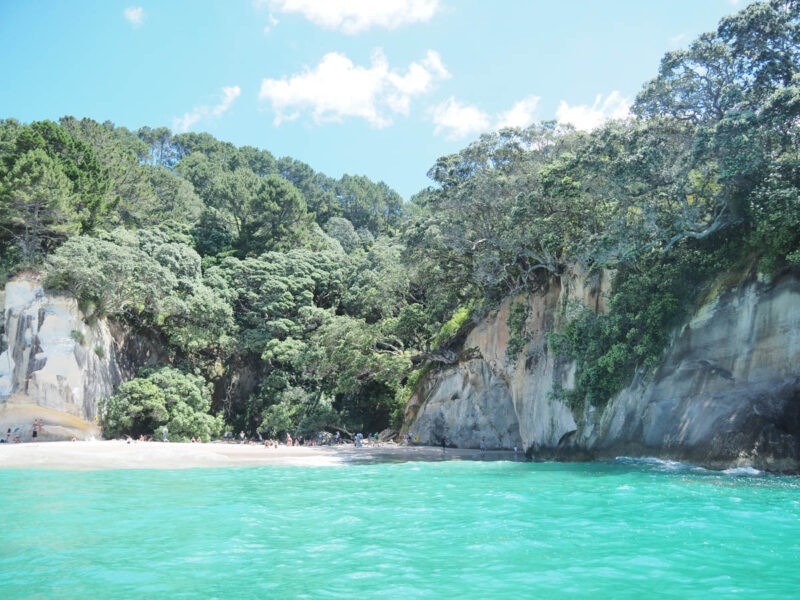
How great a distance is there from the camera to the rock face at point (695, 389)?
18906mm

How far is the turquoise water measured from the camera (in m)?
8.36

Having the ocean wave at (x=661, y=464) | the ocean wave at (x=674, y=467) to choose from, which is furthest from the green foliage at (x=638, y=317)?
the ocean wave at (x=674, y=467)

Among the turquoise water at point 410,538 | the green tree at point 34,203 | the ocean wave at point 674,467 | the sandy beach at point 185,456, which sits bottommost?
the sandy beach at point 185,456

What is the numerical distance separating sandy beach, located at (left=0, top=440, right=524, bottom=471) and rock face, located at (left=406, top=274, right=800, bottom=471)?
399 cm

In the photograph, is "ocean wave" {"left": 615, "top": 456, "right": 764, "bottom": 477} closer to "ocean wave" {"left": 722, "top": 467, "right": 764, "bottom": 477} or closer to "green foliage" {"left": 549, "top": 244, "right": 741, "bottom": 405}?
"ocean wave" {"left": 722, "top": 467, "right": 764, "bottom": 477}

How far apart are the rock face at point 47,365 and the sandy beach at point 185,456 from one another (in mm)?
3247

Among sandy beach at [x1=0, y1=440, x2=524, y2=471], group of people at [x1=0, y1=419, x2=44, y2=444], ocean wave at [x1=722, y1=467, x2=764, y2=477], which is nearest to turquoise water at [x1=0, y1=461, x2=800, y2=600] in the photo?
ocean wave at [x1=722, y1=467, x2=764, y2=477]

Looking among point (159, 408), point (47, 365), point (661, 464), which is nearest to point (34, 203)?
point (47, 365)

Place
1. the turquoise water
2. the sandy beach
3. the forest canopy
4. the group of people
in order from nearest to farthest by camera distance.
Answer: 1. the turquoise water
2. the forest canopy
3. the sandy beach
4. the group of people

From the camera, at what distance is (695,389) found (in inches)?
826

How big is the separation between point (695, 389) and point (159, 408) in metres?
26.9

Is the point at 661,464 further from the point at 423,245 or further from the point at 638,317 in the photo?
the point at 423,245

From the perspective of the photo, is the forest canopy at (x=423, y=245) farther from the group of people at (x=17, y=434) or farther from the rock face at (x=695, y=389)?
the group of people at (x=17, y=434)

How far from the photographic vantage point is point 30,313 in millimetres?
31109
